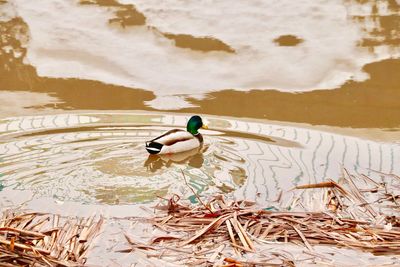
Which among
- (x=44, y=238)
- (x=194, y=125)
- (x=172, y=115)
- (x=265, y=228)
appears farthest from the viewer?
(x=172, y=115)

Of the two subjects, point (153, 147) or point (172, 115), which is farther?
point (172, 115)

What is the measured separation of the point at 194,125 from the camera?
7.54m

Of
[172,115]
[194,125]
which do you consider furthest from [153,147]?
[172,115]

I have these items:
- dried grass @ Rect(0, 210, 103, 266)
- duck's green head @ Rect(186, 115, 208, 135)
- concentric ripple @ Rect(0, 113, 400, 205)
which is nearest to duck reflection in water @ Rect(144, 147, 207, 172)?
concentric ripple @ Rect(0, 113, 400, 205)

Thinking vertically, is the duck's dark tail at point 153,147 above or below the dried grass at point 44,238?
above

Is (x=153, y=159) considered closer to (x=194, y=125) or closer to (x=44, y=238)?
(x=194, y=125)

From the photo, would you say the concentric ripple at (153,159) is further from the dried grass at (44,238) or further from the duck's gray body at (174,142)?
the dried grass at (44,238)

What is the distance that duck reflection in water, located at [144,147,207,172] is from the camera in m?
6.96

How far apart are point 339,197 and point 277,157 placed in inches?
46.5

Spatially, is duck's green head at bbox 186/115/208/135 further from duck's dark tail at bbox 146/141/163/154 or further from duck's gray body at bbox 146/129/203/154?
duck's dark tail at bbox 146/141/163/154

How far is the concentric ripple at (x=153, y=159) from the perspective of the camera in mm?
6160

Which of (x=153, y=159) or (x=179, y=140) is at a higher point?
(x=179, y=140)

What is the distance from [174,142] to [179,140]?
56mm

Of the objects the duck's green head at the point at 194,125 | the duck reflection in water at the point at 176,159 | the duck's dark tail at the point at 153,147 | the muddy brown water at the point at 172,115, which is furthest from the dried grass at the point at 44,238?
the duck's green head at the point at 194,125
